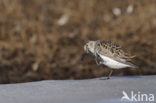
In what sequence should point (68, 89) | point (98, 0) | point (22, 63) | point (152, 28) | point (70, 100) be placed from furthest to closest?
point (98, 0) → point (152, 28) → point (22, 63) → point (68, 89) → point (70, 100)

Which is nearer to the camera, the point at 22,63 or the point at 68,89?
the point at 68,89

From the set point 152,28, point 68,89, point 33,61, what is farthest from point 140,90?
point 152,28

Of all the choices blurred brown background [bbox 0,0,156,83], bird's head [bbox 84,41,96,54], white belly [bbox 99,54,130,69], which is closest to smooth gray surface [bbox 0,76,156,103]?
white belly [bbox 99,54,130,69]

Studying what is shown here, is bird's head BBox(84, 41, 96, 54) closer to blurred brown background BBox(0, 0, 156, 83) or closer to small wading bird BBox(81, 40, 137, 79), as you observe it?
small wading bird BBox(81, 40, 137, 79)

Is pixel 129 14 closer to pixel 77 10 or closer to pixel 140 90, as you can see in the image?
pixel 77 10

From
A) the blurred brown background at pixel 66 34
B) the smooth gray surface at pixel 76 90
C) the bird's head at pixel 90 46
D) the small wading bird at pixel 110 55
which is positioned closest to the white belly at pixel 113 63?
the small wading bird at pixel 110 55

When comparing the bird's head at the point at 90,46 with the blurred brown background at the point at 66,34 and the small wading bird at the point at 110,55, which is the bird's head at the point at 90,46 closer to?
the small wading bird at the point at 110,55

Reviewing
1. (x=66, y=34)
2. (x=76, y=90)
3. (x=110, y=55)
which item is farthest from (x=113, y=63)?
(x=66, y=34)

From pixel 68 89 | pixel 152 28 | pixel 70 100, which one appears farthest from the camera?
pixel 152 28
